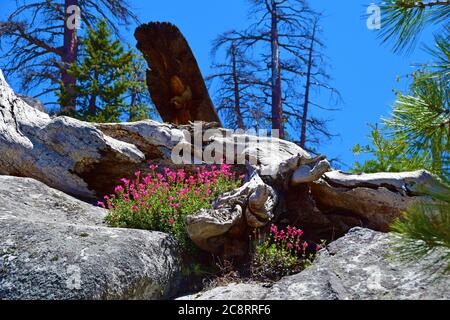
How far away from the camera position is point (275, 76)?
1360 cm

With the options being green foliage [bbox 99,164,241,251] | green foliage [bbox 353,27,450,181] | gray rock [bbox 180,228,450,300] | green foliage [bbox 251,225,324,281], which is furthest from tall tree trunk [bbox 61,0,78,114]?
green foliage [bbox 353,27,450,181]

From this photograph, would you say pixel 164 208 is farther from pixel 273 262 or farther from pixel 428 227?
pixel 428 227

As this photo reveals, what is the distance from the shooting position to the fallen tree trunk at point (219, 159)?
5.39 m

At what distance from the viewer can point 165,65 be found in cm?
933

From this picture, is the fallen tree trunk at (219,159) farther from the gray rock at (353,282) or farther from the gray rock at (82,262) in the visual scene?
the gray rock at (353,282)

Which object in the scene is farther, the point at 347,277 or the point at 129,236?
the point at 129,236

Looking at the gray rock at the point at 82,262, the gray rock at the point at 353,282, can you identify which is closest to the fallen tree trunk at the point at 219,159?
the gray rock at the point at 82,262

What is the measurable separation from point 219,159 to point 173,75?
273 cm

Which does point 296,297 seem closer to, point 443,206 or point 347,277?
point 347,277

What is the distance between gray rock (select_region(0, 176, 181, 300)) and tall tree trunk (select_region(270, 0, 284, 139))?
867 cm

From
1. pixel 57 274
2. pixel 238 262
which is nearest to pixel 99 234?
pixel 57 274

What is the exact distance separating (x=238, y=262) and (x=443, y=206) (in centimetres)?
280

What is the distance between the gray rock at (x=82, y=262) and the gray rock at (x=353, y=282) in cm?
48

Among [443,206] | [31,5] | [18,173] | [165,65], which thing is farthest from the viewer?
[31,5]
